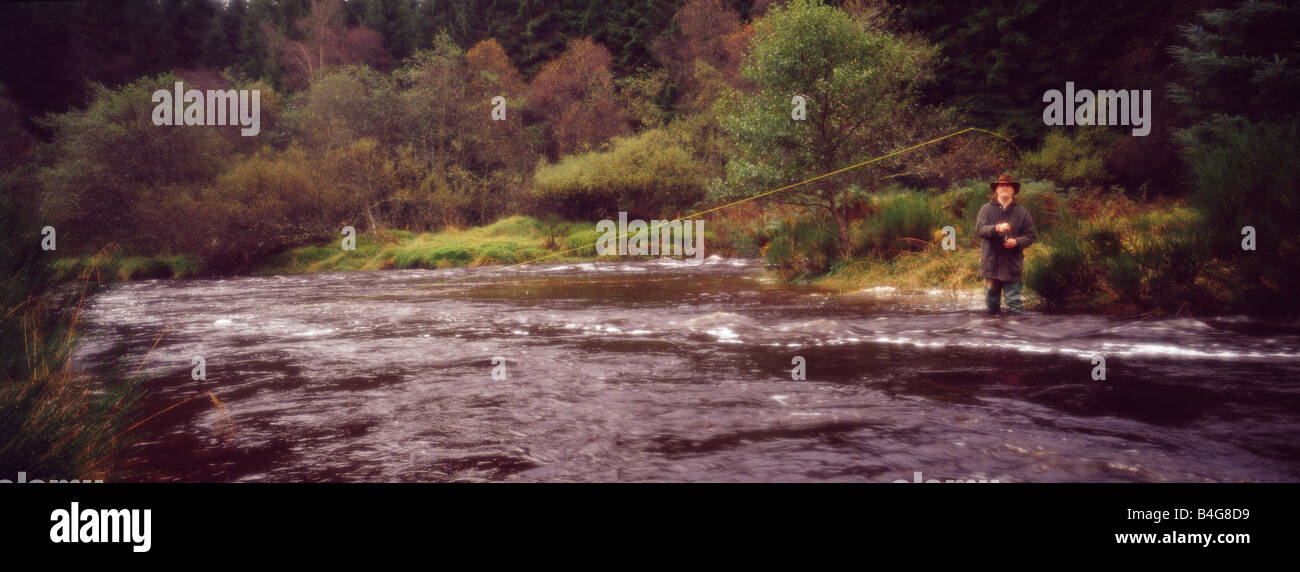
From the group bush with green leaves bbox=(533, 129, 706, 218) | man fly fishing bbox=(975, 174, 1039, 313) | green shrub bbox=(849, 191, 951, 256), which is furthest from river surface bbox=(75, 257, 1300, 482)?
bush with green leaves bbox=(533, 129, 706, 218)

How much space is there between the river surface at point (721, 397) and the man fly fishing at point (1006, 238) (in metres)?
0.54

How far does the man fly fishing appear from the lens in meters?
9.68

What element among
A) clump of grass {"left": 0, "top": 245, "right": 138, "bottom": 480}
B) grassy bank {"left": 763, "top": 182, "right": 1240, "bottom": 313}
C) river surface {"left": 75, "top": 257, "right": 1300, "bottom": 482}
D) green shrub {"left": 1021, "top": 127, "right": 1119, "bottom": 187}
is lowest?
river surface {"left": 75, "top": 257, "right": 1300, "bottom": 482}

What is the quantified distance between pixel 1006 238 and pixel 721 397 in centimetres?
551

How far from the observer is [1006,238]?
9695mm

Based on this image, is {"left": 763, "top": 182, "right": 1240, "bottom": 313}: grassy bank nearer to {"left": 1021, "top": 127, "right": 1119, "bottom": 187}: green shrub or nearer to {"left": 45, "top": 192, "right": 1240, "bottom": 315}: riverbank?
{"left": 45, "top": 192, "right": 1240, "bottom": 315}: riverbank

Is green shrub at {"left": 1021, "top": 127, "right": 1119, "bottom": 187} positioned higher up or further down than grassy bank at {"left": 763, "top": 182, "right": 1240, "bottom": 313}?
higher up

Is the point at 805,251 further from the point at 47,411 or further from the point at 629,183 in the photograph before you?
the point at 629,183

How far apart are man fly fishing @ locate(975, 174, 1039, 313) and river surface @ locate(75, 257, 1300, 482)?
54 cm

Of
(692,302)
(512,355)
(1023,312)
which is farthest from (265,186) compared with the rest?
(1023,312)

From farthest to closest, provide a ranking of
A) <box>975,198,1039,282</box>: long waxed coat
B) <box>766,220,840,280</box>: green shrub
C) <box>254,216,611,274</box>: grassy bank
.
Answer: <box>254,216,611,274</box>: grassy bank < <box>766,220,840,280</box>: green shrub < <box>975,198,1039,282</box>: long waxed coat

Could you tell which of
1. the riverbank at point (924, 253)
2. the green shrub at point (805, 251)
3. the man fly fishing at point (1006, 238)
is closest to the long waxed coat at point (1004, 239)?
the man fly fishing at point (1006, 238)

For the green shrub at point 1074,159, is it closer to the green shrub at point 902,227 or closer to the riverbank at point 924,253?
the riverbank at point 924,253

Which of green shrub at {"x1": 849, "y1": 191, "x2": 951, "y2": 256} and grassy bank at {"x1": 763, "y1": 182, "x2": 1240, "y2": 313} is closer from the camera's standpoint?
grassy bank at {"x1": 763, "y1": 182, "x2": 1240, "y2": 313}
